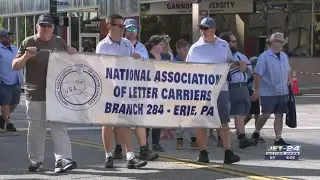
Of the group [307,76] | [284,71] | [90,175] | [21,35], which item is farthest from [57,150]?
[21,35]

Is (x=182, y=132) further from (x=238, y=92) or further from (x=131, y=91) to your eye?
(x=131, y=91)

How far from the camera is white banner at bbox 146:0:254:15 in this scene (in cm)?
3219

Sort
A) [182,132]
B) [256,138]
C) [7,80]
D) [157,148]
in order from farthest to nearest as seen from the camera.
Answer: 1. [7,80]
2. [256,138]
3. [182,132]
4. [157,148]

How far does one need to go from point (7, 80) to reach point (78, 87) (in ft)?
15.9

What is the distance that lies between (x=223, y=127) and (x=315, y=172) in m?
1.35

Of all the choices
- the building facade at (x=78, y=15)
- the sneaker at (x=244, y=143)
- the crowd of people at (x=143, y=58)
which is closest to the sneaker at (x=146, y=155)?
the crowd of people at (x=143, y=58)

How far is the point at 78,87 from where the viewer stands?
A: 27.7 feet

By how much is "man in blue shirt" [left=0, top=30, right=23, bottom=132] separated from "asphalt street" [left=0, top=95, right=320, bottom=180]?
613mm

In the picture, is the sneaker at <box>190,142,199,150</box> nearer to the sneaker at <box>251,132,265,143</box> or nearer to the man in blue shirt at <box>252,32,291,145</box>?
the sneaker at <box>251,132,265,143</box>

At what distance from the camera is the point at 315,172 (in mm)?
8586

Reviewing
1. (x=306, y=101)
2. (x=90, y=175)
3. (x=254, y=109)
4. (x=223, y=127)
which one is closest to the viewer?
(x=90, y=175)

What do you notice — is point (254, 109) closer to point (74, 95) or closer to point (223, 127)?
point (223, 127)

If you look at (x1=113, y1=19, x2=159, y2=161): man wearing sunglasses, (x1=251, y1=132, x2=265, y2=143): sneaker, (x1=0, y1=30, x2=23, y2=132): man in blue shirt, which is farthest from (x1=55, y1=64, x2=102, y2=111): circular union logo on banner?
(x1=0, y1=30, x2=23, y2=132): man in blue shirt

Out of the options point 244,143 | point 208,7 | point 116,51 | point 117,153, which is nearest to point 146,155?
point 117,153
